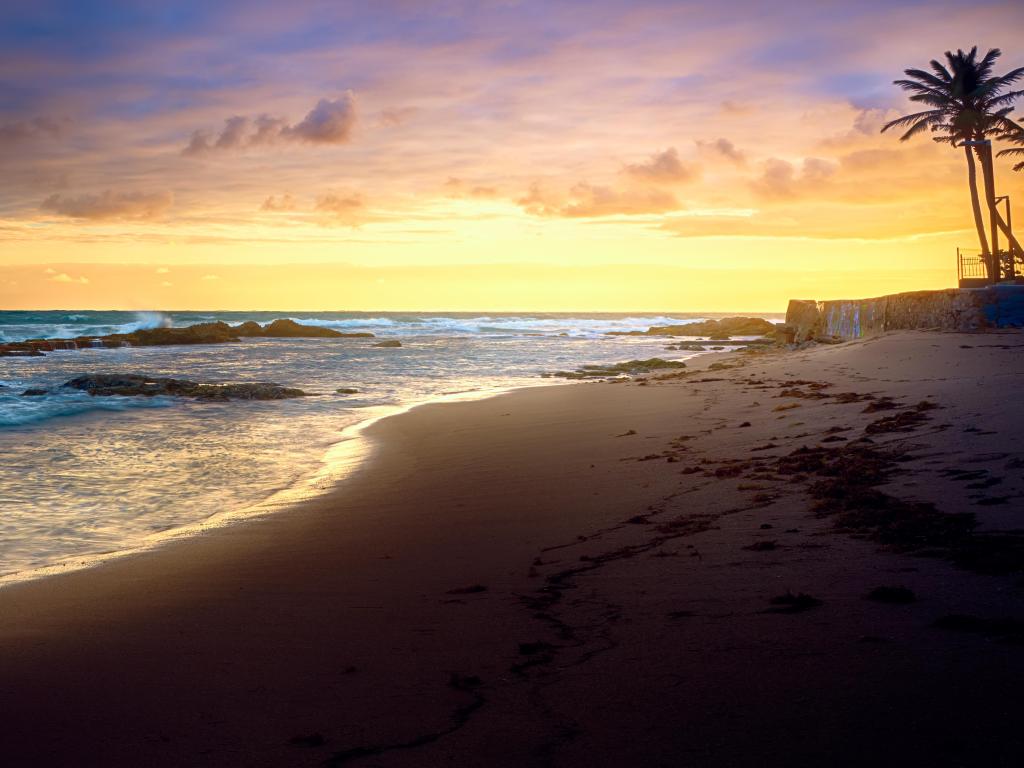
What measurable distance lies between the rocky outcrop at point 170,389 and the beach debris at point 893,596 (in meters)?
15.0

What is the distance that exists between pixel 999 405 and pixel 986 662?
17.7 ft

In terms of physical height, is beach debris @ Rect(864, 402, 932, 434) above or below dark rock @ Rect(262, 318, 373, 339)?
below

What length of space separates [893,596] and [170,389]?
16.4m

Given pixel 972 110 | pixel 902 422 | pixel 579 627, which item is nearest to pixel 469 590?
pixel 579 627

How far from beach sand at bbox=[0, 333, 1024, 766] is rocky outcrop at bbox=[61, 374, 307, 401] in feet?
35.0

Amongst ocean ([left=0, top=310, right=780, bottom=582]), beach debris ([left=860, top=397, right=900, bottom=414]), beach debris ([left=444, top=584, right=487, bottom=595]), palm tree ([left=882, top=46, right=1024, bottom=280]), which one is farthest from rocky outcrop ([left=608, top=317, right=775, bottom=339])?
beach debris ([left=444, top=584, right=487, bottom=595])

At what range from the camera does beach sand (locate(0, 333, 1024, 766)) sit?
7.89ft

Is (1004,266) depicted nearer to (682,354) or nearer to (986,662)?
(682,354)

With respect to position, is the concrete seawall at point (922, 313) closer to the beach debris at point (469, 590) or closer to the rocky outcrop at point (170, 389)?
the rocky outcrop at point (170, 389)

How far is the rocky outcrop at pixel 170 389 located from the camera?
651 inches

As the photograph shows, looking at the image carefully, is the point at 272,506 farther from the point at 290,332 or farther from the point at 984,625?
the point at 290,332

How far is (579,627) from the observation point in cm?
335

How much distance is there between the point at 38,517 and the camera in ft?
21.8

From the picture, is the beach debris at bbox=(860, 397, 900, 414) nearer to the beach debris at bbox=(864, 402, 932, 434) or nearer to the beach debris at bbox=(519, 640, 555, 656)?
the beach debris at bbox=(864, 402, 932, 434)
